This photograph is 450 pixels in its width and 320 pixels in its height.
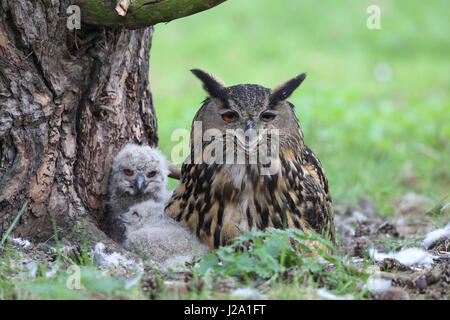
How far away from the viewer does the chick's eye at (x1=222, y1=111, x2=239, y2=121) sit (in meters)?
3.70

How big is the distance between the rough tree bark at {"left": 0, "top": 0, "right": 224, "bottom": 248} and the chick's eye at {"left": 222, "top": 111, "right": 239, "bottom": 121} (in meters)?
0.66

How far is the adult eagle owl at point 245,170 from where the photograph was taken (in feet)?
12.2

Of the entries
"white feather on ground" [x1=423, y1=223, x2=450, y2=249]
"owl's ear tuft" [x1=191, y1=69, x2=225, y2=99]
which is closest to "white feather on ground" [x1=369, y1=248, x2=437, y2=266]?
"white feather on ground" [x1=423, y1=223, x2=450, y2=249]

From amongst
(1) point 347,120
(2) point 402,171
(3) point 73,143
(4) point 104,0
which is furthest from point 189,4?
(1) point 347,120

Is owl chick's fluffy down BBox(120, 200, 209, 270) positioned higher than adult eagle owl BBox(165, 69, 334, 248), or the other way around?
adult eagle owl BBox(165, 69, 334, 248)

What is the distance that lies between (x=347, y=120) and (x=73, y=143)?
5.55 metres

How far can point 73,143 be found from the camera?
4051mm

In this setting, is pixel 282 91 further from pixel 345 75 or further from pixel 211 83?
pixel 345 75

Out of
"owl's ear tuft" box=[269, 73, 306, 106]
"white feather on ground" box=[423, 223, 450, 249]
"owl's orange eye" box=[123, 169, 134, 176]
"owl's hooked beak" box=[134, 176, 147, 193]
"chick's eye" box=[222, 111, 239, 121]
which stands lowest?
"white feather on ground" box=[423, 223, 450, 249]

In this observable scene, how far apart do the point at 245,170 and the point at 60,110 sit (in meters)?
1.21

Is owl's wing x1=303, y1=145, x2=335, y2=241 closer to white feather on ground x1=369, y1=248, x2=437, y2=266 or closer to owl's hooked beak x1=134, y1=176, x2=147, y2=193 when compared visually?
white feather on ground x1=369, y1=248, x2=437, y2=266

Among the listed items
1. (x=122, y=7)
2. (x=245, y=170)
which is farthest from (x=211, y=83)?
(x=122, y=7)

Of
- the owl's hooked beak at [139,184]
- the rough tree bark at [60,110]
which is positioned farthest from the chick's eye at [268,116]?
the owl's hooked beak at [139,184]
